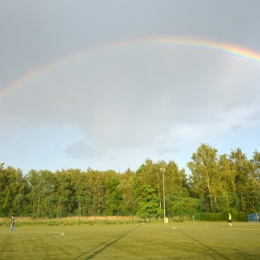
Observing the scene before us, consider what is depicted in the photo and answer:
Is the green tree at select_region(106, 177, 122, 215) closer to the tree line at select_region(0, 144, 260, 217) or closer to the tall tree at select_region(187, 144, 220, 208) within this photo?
the tree line at select_region(0, 144, 260, 217)

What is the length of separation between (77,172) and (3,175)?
20.8 metres

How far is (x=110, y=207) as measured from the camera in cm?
8044

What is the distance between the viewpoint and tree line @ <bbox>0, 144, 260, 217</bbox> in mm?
54594

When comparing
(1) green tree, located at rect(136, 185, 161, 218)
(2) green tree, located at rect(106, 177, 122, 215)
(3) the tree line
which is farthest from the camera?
(2) green tree, located at rect(106, 177, 122, 215)

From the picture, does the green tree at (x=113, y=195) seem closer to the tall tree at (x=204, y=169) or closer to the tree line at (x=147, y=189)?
the tree line at (x=147, y=189)

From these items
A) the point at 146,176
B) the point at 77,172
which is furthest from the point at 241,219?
the point at 77,172

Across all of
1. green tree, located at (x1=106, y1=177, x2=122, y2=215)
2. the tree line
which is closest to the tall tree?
the tree line

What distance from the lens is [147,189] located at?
69938 millimetres

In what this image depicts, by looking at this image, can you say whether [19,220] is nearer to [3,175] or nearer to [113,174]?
[3,175]

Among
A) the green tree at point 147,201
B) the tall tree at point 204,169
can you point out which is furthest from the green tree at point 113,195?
the tall tree at point 204,169

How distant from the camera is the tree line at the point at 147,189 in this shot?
2149 inches

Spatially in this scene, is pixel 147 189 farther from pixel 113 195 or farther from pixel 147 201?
pixel 113 195

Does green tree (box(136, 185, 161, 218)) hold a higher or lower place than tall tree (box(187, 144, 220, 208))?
lower

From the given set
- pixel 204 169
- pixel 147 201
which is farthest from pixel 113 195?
pixel 204 169
